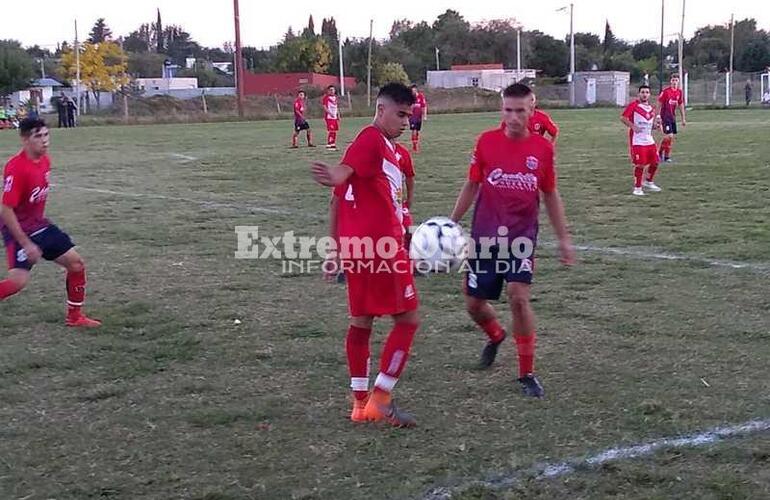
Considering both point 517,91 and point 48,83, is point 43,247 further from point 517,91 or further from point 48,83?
point 48,83

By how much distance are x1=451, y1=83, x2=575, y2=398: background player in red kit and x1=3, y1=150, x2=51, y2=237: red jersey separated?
3111 millimetres

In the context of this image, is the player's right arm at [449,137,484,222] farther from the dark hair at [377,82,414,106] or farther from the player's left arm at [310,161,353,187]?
the player's left arm at [310,161,353,187]

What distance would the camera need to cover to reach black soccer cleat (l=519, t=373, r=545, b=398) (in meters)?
5.01

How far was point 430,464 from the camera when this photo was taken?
4.12m

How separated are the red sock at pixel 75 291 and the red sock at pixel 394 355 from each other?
9.68 ft

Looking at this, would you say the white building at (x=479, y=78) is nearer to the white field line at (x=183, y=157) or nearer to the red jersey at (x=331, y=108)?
the red jersey at (x=331, y=108)

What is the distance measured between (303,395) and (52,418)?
132cm

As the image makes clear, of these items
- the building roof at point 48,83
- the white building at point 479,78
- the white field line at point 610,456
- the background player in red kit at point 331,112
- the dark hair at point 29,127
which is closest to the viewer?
the white field line at point 610,456

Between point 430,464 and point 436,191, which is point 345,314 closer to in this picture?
point 430,464

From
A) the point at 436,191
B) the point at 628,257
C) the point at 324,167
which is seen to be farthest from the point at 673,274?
the point at 436,191

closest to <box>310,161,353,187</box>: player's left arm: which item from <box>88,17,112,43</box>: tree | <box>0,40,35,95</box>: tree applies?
<box>0,40,35,95</box>: tree

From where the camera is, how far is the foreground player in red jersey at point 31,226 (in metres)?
6.16

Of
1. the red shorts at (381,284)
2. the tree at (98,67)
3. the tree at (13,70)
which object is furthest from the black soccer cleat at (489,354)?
the tree at (13,70)

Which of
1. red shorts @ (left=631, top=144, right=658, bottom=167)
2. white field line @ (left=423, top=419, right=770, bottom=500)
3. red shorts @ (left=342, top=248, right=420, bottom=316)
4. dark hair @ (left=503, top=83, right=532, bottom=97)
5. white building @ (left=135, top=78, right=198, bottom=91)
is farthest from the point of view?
white building @ (left=135, top=78, right=198, bottom=91)
